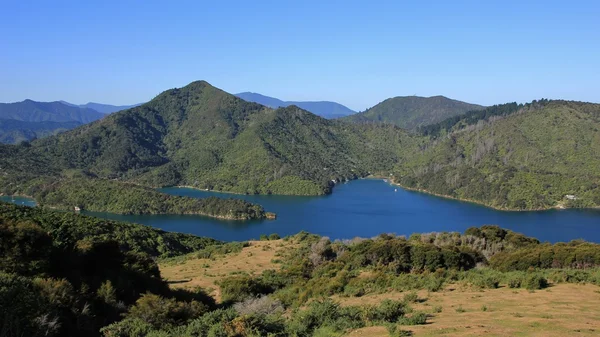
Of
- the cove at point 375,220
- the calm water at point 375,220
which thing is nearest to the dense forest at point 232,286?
the cove at point 375,220

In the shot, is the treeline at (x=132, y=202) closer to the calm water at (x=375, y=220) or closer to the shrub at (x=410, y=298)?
the calm water at (x=375, y=220)

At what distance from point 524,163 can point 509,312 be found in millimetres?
149498

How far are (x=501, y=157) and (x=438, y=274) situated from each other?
147812 millimetres

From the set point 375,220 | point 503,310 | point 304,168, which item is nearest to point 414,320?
point 503,310

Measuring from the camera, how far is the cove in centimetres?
9012

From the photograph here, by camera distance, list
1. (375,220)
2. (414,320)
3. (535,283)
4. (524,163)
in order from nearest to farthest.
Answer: (414,320)
(535,283)
(375,220)
(524,163)

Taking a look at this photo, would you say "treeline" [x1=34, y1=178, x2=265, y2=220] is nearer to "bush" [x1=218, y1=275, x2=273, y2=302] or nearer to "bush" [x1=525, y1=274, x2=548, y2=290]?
"bush" [x1=218, y1=275, x2=273, y2=302]

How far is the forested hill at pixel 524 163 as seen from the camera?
406 ft

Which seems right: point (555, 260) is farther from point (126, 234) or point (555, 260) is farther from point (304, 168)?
point (304, 168)

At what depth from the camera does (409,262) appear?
3130 centimetres

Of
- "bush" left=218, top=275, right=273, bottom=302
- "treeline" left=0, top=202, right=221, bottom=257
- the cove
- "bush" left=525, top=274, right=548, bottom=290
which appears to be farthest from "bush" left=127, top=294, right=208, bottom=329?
the cove

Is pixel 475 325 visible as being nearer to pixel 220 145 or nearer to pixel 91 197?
pixel 91 197

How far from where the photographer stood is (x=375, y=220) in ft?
337

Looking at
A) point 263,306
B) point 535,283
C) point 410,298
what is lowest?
point 263,306
